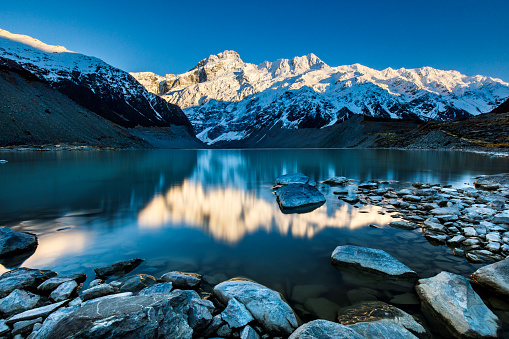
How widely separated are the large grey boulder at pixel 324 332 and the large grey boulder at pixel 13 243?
671 cm

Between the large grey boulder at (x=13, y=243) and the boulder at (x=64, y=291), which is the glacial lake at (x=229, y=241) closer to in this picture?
the large grey boulder at (x=13, y=243)

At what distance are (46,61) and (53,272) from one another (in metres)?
227

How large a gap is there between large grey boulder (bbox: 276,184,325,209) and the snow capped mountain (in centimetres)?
14697

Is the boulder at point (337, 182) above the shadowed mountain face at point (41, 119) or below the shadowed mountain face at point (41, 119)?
below

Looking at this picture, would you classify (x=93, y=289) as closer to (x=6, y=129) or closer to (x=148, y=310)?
(x=148, y=310)

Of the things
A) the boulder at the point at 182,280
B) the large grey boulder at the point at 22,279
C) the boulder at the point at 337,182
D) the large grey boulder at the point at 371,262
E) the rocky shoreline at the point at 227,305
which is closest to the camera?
the rocky shoreline at the point at 227,305

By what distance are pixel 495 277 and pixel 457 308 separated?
1.46m

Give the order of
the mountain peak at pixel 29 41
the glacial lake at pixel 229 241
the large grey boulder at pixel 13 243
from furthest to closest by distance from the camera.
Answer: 1. the mountain peak at pixel 29 41
2. the large grey boulder at pixel 13 243
3. the glacial lake at pixel 229 241

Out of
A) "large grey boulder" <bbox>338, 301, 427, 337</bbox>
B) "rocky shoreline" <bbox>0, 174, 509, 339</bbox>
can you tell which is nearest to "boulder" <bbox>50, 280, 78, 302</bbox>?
"rocky shoreline" <bbox>0, 174, 509, 339</bbox>

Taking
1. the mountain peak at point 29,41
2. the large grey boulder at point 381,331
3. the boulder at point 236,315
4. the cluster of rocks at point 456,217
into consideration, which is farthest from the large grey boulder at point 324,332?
the mountain peak at point 29,41

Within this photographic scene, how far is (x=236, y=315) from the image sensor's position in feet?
12.1

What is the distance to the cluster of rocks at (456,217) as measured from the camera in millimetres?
6168

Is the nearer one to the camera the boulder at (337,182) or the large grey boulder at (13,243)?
the large grey boulder at (13,243)

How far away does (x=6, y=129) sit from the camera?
57.3 metres
